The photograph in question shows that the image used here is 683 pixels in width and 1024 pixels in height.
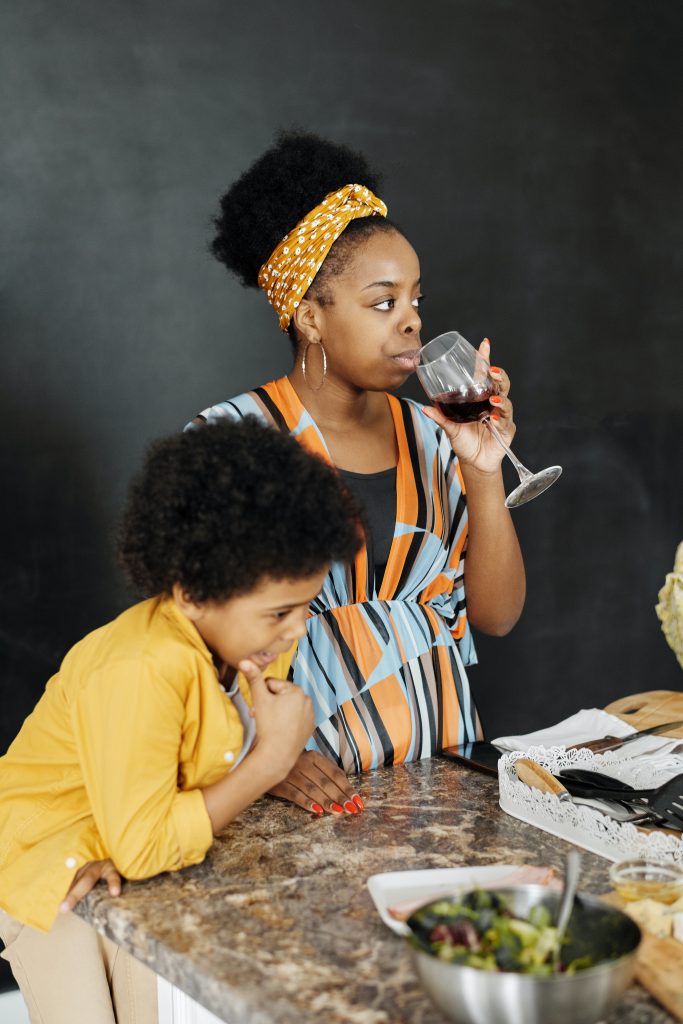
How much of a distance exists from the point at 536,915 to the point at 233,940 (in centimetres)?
32

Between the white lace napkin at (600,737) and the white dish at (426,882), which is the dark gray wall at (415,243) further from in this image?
the white dish at (426,882)

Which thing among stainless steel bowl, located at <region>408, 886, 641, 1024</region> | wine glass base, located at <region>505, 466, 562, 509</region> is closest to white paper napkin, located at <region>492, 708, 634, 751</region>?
wine glass base, located at <region>505, 466, 562, 509</region>

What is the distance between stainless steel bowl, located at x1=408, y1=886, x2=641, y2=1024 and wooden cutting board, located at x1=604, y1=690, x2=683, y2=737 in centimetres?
99

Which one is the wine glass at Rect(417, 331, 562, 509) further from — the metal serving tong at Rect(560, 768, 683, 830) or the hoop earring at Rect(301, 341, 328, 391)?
the metal serving tong at Rect(560, 768, 683, 830)

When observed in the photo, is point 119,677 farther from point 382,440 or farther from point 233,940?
point 382,440

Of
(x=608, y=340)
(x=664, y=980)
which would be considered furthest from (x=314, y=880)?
(x=608, y=340)

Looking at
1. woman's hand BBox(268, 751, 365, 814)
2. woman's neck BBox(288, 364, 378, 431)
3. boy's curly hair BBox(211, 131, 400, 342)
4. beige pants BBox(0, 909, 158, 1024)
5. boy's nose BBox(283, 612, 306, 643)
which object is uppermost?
boy's curly hair BBox(211, 131, 400, 342)

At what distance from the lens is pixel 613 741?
1.77 metres

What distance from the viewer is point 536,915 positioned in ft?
3.43

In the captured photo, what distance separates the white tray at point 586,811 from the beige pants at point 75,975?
54 cm

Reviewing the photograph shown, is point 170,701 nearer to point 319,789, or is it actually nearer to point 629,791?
point 319,789

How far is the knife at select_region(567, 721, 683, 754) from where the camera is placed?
172 cm

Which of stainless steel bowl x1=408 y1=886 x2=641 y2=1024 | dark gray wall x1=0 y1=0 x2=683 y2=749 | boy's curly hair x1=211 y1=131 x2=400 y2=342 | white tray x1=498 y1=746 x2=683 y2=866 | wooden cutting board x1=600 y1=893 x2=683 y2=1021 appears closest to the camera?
stainless steel bowl x1=408 y1=886 x2=641 y2=1024

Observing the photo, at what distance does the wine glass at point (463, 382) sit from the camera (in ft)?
5.87
